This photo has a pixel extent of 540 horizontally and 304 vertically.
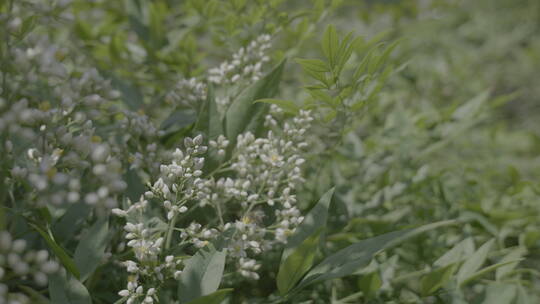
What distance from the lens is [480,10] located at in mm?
2949

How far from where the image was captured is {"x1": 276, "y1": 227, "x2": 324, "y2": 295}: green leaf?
2.08 ft

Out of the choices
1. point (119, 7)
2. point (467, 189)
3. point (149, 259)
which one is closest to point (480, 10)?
point (467, 189)

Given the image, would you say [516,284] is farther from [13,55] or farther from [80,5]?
[80,5]

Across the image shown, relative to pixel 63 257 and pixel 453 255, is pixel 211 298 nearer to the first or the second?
pixel 63 257

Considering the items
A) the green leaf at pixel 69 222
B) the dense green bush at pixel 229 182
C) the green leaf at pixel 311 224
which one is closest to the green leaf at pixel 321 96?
the dense green bush at pixel 229 182

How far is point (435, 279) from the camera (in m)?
0.72

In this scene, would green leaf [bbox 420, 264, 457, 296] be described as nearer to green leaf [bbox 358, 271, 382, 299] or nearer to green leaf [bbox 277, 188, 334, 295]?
green leaf [bbox 358, 271, 382, 299]

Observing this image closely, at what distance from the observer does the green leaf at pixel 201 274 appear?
23.2 inches

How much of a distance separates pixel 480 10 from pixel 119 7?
2466 millimetres

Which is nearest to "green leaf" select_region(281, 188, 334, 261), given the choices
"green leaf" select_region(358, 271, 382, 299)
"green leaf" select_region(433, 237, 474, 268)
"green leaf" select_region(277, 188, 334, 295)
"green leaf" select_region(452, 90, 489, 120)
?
"green leaf" select_region(277, 188, 334, 295)

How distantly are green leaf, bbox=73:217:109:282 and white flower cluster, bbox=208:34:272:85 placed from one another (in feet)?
1.16

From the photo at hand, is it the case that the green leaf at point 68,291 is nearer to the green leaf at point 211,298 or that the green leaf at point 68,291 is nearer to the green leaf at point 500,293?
the green leaf at point 211,298

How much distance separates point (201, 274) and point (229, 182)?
145 millimetres

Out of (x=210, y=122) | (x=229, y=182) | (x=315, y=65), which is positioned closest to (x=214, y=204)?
(x=229, y=182)
